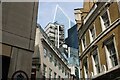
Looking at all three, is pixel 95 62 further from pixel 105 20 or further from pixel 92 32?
pixel 105 20

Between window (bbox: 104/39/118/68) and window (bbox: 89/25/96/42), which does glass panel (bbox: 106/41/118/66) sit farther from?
window (bbox: 89/25/96/42)

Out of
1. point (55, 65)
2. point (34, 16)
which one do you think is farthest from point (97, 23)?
point (55, 65)

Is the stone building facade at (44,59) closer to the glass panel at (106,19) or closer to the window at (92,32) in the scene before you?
the window at (92,32)

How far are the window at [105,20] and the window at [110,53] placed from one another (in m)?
1.64

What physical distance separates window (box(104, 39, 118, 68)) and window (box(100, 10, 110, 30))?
1.64 meters

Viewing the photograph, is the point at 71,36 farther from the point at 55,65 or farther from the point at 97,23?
the point at 97,23

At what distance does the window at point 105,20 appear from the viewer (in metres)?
14.9

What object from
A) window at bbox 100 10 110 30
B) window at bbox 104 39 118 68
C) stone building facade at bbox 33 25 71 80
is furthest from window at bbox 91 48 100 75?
stone building facade at bbox 33 25 71 80

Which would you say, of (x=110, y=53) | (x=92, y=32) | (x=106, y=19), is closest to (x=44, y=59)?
(x=92, y=32)

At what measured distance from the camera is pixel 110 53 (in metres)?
14.0

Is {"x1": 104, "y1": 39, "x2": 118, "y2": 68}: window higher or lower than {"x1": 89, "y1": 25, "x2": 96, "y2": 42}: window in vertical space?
lower

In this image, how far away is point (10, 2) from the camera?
11406 mm

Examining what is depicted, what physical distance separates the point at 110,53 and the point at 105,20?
2992 mm

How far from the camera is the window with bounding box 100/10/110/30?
49.0ft
